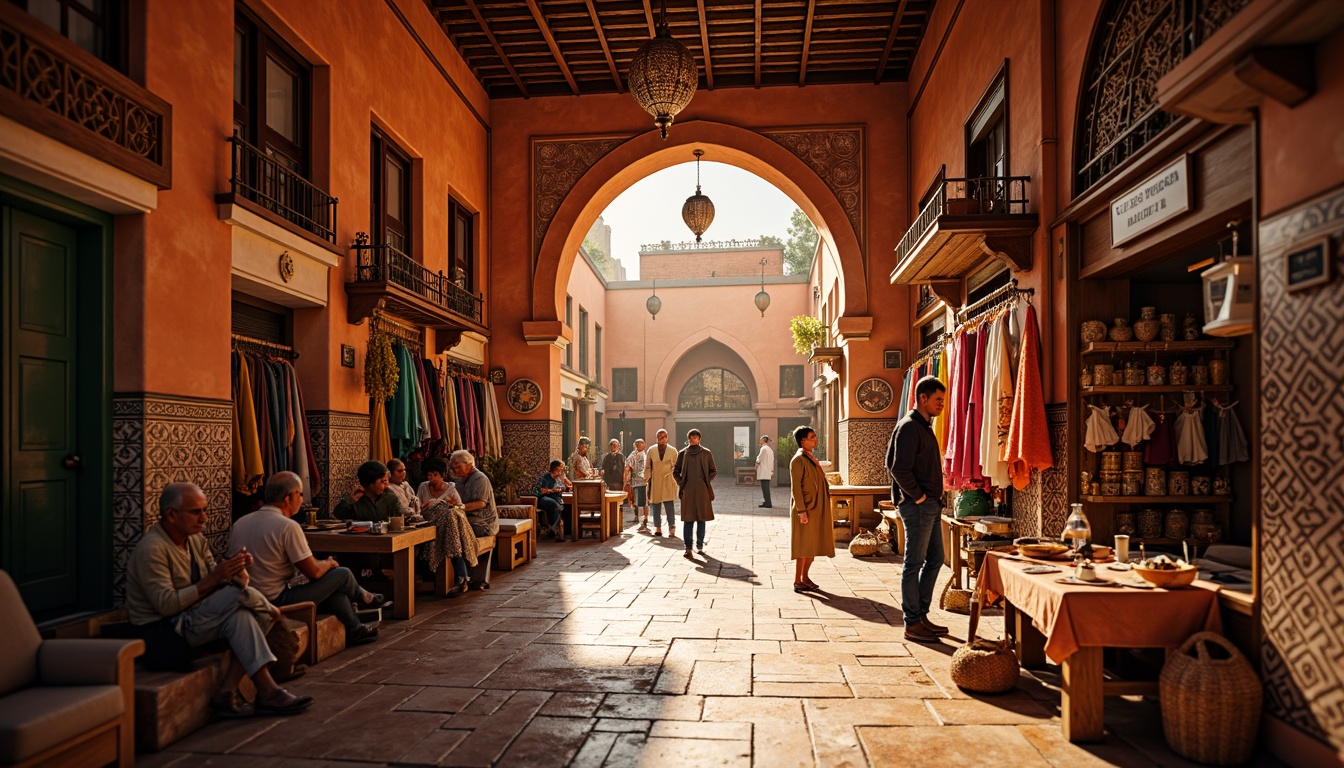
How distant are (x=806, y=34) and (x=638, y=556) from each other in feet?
21.6

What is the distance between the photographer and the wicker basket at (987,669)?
14.3 ft

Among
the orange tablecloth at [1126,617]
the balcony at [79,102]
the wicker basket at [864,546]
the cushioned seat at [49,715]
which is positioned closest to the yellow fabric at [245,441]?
the balcony at [79,102]

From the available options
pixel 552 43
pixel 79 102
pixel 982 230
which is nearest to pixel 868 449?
pixel 982 230

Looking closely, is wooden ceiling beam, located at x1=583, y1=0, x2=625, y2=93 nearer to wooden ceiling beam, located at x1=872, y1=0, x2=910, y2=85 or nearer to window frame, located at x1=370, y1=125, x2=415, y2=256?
window frame, located at x1=370, y1=125, x2=415, y2=256

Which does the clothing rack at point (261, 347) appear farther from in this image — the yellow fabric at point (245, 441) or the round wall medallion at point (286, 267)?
the round wall medallion at point (286, 267)

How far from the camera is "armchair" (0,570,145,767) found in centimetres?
308

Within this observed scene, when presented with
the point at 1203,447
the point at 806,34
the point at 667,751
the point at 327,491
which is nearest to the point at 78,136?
the point at 327,491

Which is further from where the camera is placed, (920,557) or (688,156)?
(688,156)

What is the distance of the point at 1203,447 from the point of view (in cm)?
555

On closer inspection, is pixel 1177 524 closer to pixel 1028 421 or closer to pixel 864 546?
pixel 1028 421

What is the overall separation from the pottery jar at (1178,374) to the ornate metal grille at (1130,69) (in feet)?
4.34

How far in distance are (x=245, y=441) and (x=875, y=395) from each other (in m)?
7.85

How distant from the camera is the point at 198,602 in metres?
4.17

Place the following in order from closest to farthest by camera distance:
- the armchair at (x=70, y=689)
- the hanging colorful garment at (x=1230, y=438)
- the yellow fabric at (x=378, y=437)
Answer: the armchair at (x=70, y=689) → the hanging colorful garment at (x=1230, y=438) → the yellow fabric at (x=378, y=437)
